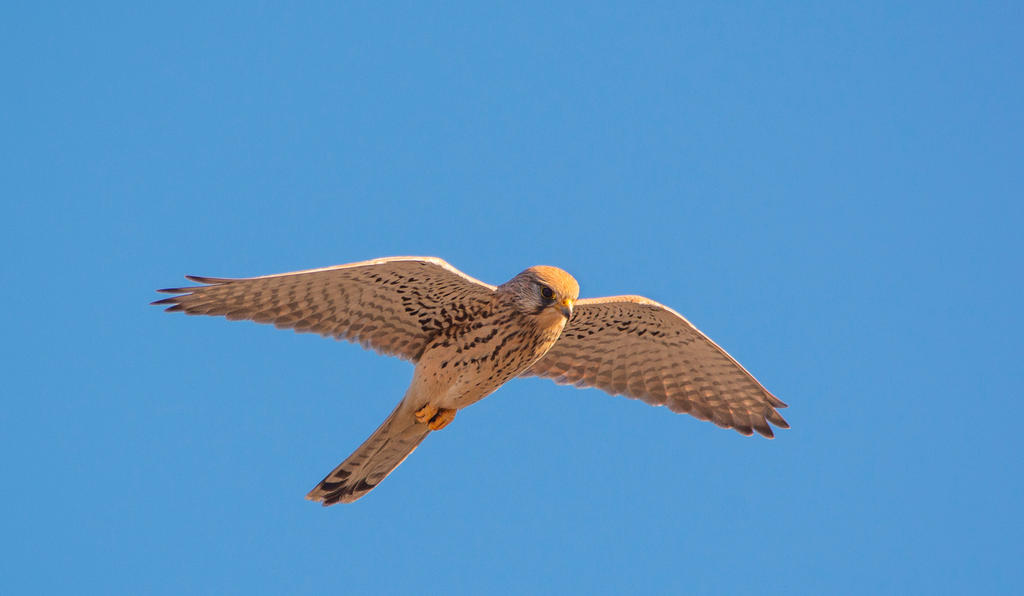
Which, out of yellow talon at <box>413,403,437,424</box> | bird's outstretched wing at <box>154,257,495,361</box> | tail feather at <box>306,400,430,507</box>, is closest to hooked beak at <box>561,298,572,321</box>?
bird's outstretched wing at <box>154,257,495,361</box>

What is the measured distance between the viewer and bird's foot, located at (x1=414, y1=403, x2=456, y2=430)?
24.9 ft

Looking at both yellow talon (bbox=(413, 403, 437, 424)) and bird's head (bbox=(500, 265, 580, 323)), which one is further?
yellow talon (bbox=(413, 403, 437, 424))

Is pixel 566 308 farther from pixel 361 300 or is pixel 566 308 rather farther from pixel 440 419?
pixel 361 300

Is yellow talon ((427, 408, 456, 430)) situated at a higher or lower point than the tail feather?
higher

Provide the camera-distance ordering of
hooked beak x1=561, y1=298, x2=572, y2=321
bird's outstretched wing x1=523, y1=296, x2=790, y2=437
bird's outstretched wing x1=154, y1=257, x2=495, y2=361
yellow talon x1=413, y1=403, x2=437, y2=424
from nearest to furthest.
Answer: hooked beak x1=561, y1=298, x2=572, y2=321
bird's outstretched wing x1=154, y1=257, x2=495, y2=361
yellow talon x1=413, y1=403, x2=437, y2=424
bird's outstretched wing x1=523, y1=296, x2=790, y2=437

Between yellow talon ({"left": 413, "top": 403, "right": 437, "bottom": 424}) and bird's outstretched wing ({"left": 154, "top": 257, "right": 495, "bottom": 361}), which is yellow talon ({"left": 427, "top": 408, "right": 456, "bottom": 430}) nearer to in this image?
yellow talon ({"left": 413, "top": 403, "right": 437, "bottom": 424})

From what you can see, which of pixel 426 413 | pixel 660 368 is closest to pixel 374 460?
pixel 426 413

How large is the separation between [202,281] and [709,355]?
144 inches

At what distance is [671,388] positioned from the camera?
8523mm

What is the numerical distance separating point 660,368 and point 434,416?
1.85 metres

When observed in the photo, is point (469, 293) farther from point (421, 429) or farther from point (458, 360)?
point (421, 429)

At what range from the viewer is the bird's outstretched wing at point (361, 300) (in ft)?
23.5

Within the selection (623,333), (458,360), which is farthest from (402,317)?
(623,333)

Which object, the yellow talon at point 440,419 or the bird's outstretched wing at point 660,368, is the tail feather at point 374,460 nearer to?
the yellow talon at point 440,419
